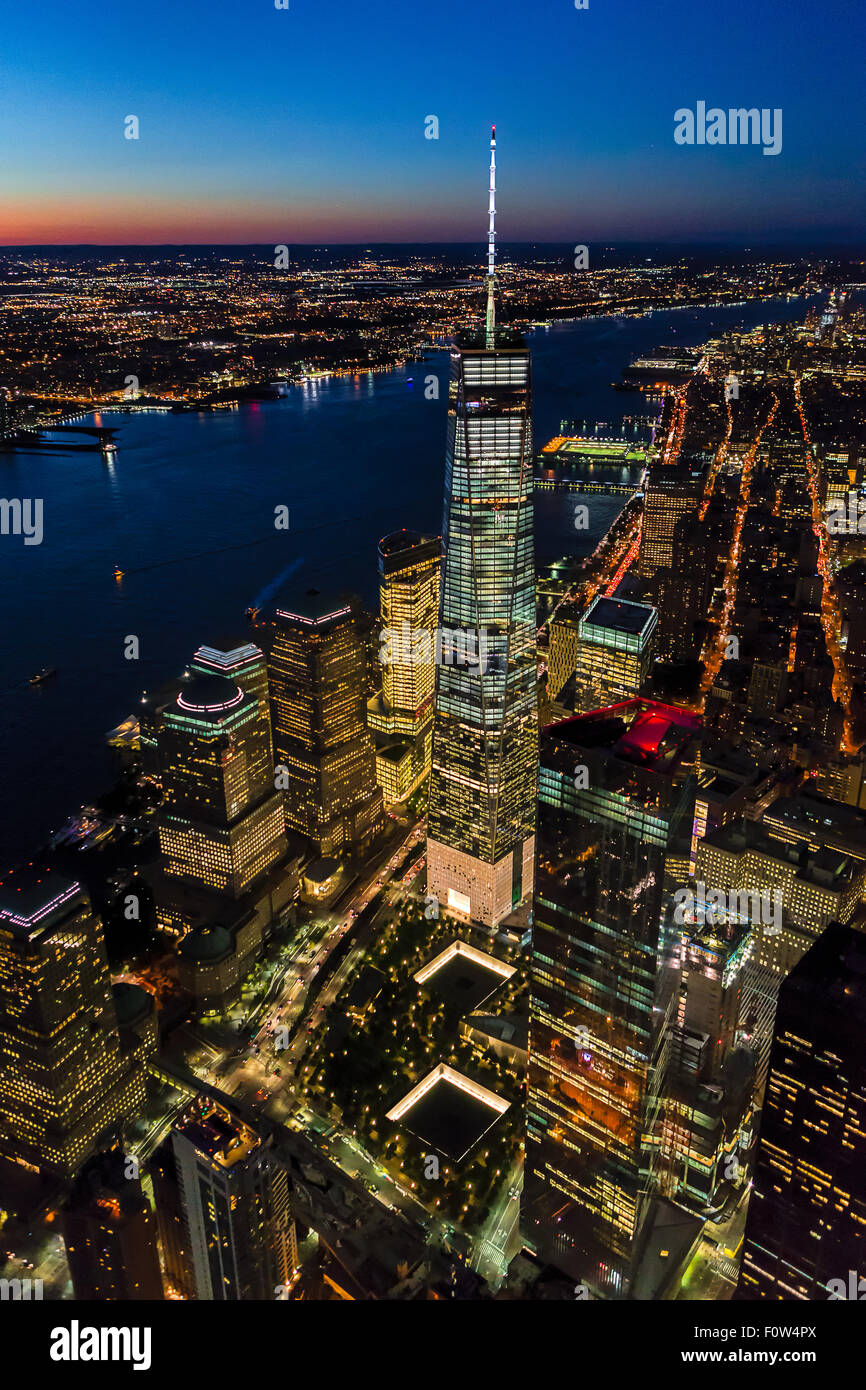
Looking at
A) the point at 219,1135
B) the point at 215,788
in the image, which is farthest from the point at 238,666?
the point at 219,1135

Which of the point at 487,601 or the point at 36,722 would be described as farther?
the point at 36,722

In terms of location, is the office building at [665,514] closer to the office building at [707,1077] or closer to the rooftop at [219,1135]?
the office building at [707,1077]

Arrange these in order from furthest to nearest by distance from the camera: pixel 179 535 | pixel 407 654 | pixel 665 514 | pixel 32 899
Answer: pixel 179 535
pixel 665 514
pixel 407 654
pixel 32 899

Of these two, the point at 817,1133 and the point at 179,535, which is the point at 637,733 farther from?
the point at 179,535

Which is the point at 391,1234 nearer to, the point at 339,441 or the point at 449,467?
the point at 449,467

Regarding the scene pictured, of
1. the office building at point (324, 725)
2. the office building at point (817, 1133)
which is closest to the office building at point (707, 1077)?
the office building at point (817, 1133)

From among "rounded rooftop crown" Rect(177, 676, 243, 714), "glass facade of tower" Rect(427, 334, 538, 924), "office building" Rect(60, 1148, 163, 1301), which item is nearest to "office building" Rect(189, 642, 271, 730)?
"rounded rooftop crown" Rect(177, 676, 243, 714)

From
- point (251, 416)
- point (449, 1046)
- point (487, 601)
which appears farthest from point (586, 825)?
point (251, 416)
